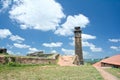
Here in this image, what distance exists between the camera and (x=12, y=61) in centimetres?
2236

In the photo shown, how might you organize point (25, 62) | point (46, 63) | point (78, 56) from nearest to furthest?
point (25, 62) < point (46, 63) < point (78, 56)

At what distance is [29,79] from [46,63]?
1144 centimetres

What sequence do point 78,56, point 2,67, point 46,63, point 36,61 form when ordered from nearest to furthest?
A: 1. point 2,67
2. point 36,61
3. point 46,63
4. point 78,56

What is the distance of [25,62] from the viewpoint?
23.8m

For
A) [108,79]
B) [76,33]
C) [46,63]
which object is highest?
[76,33]

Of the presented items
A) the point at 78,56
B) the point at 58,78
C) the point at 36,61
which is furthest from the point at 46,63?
the point at 78,56

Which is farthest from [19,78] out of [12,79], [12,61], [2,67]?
[12,61]

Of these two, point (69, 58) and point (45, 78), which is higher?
point (69, 58)

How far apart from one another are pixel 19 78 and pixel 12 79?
25.8 inches

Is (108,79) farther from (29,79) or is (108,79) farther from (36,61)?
(36,61)

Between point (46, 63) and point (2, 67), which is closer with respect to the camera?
point (2, 67)

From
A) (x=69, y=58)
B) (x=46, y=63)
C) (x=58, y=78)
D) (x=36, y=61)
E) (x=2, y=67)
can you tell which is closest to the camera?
(x=58, y=78)

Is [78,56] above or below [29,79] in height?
above

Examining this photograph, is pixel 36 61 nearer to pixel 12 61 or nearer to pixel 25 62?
pixel 25 62
